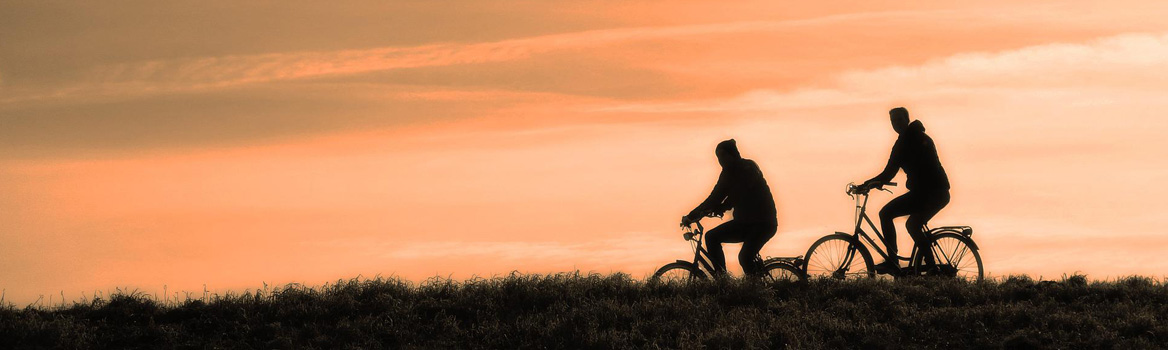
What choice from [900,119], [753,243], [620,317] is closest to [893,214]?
[900,119]

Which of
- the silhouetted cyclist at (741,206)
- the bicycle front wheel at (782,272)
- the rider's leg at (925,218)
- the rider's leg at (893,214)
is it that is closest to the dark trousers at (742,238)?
the silhouetted cyclist at (741,206)

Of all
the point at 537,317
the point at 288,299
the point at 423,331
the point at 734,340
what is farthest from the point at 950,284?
the point at 288,299

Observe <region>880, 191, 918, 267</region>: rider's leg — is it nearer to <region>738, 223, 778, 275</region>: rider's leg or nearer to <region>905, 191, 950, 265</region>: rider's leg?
<region>905, 191, 950, 265</region>: rider's leg

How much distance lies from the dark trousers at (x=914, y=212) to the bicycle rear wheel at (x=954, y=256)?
137mm

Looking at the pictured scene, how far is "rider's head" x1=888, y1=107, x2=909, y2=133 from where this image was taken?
1543 centimetres

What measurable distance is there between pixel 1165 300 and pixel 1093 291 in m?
0.83

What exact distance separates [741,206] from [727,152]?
69 centimetres

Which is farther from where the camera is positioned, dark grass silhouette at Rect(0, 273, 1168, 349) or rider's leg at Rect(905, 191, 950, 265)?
rider's leg at Rect(905, 191, 950, 265)

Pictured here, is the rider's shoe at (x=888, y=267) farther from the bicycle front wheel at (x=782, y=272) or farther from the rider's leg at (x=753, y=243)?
the rider's leg at (x=753, y=243)

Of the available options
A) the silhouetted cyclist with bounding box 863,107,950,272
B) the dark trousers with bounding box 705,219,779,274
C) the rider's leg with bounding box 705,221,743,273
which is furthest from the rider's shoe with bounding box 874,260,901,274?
the rider's leg with bounding box 705,221,743,273

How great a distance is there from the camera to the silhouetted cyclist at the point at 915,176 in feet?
50.3

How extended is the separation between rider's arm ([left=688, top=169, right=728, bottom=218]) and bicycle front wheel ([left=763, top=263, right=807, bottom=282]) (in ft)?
3.36

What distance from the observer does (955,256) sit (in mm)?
16031

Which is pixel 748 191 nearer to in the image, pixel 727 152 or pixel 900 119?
pixel 727 152
